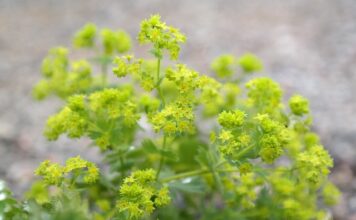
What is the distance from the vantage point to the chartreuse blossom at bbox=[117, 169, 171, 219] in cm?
229

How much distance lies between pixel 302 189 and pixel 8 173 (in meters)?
1.93

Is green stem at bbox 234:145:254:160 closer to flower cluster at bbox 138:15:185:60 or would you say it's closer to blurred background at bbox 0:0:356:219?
flower cluster at bbox 138:15:185:60

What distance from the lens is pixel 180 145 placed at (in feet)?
11.1

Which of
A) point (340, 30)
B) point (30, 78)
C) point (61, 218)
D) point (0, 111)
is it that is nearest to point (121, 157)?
point (61, 218)

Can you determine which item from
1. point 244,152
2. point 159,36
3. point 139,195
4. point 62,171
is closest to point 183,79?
point 159,36

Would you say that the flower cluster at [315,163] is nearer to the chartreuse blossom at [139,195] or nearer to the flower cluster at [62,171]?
the chartreuse blossom at [139,195]

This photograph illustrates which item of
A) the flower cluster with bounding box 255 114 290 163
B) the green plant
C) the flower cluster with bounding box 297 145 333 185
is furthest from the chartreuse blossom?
the flower cluster with bounding box 297 145 333 185

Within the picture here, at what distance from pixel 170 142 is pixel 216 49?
103 inches

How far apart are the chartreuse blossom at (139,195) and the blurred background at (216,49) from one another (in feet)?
5.05

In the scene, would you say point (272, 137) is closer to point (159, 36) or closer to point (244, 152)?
point (244, 152)

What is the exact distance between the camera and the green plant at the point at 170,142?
2383mm

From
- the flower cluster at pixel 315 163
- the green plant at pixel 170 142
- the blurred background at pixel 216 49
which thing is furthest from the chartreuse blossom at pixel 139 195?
the blurred background at pixel 216 49

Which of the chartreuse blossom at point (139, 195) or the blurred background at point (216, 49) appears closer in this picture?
the chartreuse blossom at point (139, 195)

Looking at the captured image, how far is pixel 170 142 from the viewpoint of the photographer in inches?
113
